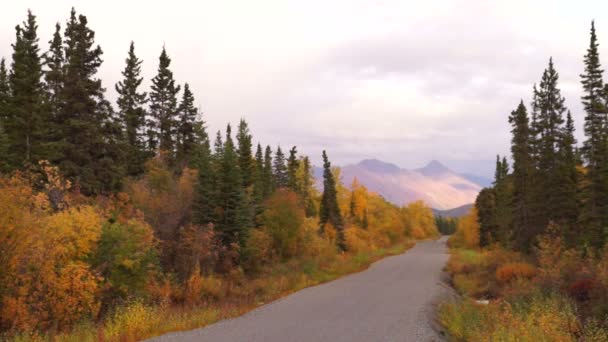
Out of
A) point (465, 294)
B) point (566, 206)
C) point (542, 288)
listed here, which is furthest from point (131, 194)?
point (566, 206)

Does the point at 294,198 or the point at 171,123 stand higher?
the point at 171,123

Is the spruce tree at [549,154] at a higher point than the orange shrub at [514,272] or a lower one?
higher

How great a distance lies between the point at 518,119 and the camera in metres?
47.8

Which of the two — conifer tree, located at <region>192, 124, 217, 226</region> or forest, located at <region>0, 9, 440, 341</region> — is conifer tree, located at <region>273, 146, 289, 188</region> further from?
conifer tree, located at <region>192, 124, 217, 226</region>

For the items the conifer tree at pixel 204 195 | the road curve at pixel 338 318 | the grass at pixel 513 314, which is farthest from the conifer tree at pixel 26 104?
the grass at pixel 513 314

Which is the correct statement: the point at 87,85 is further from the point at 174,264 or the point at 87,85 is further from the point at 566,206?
the point at 566,206

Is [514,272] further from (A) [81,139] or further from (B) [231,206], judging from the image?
(A) [81,139]

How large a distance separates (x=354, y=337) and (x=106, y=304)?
36.4ft

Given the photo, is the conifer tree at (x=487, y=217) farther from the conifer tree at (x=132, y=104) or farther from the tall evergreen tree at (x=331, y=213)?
the conifer tree at (x=132, y=104)

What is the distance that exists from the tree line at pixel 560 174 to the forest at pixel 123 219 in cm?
240

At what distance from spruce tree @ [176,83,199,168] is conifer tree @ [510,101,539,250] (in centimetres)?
3248

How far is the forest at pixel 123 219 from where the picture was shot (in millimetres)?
15219

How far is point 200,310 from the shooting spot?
18219 mm

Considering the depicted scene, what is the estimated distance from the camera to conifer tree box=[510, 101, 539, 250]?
40.3m
